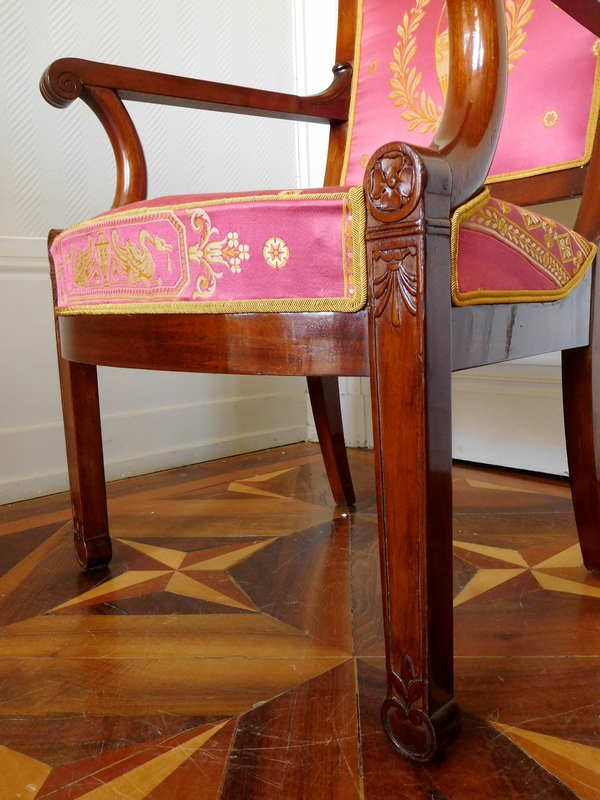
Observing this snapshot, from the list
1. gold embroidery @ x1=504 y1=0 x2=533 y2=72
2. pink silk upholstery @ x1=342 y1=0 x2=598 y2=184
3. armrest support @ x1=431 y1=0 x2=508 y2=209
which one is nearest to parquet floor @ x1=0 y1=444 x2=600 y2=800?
A: armrest support @ x1=431 y1=0 x2=508 y2=209

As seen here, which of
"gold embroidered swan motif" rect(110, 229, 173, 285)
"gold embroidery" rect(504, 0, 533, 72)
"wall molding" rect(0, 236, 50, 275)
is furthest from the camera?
"wall molding" rect(0, 236, 50, 275)

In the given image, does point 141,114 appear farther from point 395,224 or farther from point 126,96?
point 395,224

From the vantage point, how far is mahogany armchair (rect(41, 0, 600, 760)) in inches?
17.1

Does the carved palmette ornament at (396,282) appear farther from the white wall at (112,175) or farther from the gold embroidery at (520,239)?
the white wall at (112,175)

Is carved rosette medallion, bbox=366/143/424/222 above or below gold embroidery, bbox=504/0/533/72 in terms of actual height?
below

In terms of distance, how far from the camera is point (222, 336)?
0.54 metres

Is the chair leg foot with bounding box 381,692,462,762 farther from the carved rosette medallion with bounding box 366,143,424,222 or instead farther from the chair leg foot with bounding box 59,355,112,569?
the chair leg foot with bounding box 59,355,112,569

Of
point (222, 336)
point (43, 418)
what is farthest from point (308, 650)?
point (43, 418)

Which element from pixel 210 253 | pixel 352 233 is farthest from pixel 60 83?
pixel 352 233

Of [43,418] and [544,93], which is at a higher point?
[544,93]

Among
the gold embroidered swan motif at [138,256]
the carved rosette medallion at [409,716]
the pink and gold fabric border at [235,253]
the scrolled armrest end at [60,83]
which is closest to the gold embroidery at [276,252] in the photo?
the pink and gold fabric border at [235,253]

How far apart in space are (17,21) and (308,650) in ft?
4.04

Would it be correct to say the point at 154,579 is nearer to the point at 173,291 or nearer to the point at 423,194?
the point at 173,291

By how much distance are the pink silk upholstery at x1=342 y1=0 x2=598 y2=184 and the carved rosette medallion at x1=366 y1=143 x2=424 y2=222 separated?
0.46 metres
